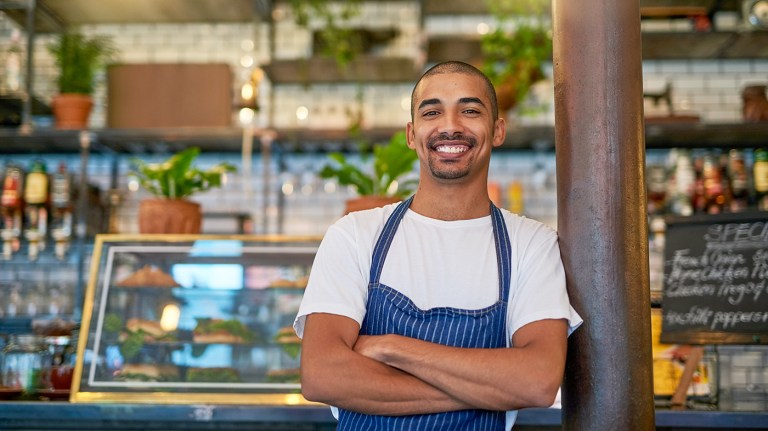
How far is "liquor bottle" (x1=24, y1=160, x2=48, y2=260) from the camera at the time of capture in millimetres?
5223

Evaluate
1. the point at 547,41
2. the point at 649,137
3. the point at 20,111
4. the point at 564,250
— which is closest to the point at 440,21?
the point at 547,41

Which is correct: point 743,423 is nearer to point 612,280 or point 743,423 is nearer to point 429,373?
point 612,280

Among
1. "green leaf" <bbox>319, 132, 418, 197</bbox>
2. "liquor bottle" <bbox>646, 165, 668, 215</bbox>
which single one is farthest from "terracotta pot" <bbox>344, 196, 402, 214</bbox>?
"liquor bottle" <bbox>646, 165, 668, 215</bbox>

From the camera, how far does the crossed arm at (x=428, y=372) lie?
1629 mm

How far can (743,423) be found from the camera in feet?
7.96

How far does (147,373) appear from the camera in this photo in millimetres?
2816

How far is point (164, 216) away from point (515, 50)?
2.89 meters

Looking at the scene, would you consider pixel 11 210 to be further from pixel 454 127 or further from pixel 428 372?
pixel 428 372

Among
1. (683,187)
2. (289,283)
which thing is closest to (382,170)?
(289,283)

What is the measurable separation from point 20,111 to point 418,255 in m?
4.57

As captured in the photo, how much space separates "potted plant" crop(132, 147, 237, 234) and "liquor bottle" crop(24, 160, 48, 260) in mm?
2384

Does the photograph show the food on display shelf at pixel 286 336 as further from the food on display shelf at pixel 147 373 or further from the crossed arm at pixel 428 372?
the crossed arm at pixel 428 372

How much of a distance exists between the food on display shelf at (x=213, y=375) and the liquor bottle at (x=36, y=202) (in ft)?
9.18

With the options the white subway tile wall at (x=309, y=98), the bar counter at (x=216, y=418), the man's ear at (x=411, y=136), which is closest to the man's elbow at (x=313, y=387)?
the man's ear at (x=411, y=136)
